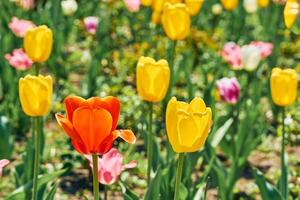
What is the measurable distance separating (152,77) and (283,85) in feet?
1.63

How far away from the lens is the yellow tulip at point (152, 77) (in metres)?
2.31

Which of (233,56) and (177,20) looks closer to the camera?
(177,20)

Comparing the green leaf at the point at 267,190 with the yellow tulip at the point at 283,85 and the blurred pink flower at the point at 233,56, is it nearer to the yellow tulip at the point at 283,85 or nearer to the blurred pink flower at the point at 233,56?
the yellow tulip at the point at 283,85

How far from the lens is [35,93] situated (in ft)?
6.93

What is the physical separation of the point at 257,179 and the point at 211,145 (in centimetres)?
39

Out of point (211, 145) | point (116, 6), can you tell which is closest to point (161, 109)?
point (211, 145)

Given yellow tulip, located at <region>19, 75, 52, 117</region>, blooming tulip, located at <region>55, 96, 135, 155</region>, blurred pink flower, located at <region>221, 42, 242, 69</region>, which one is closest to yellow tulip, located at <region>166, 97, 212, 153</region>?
blooming tulip, located at <region>55, 96, 135, 155</region>

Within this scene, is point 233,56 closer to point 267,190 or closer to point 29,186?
point 267,190

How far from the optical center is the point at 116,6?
6.20 m

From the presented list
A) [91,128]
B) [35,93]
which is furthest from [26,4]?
[91,128]

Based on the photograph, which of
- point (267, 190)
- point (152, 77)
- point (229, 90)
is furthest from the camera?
point (229, 90)

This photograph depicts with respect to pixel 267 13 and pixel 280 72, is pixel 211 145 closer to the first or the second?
pixel 280 72

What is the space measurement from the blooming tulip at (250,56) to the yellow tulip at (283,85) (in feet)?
3.45

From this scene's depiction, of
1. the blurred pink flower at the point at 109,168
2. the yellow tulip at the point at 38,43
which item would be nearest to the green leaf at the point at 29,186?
the blurred pink flower at the point at 109,168
